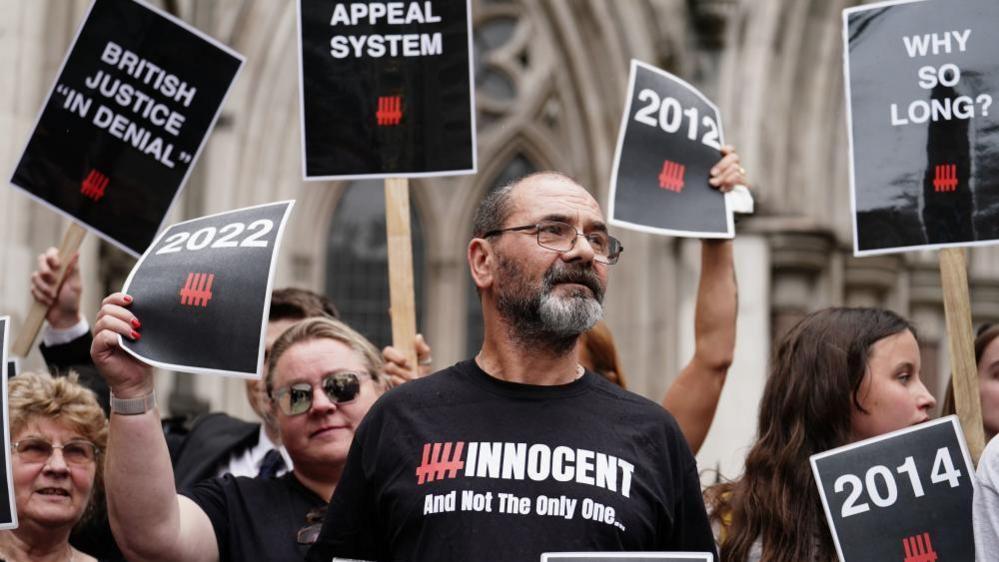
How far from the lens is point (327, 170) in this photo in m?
4.30

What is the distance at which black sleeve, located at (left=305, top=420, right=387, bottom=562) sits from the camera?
2924 millimetres

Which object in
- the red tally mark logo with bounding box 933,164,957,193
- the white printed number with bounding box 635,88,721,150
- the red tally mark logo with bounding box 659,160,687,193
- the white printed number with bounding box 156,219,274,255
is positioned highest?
the white printed number with bounding box 635,88,721,150

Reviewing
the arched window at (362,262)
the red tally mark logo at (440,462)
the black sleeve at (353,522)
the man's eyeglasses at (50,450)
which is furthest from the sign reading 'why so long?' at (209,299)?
the arched window at (362,262)

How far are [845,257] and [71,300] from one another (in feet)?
25.4

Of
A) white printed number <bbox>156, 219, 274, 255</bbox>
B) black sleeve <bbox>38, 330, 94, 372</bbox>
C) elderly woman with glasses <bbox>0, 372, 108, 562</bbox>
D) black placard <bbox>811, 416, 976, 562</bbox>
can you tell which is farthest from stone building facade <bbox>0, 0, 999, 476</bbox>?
white printed number <bbox>156, 219, 274, 255</bbox>

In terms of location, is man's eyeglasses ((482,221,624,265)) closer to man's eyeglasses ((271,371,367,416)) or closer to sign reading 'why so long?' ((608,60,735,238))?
man's eyeglasses ((271,371,367,416))

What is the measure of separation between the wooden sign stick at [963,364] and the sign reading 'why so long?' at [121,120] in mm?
1927

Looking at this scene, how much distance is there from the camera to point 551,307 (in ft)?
9.43

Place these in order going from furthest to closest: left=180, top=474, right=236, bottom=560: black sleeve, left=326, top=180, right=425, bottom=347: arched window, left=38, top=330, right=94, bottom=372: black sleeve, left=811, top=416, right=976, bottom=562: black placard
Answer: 1. left=326, top=180, right=425, bottom=347: arched window
2. left=38, top=330, right=94, bottom=372: black sleeve
3. left=811, top=416, right=976, bottom=562: black placard
4. left=180, top=474, right=236, bottom=560: black sleeve

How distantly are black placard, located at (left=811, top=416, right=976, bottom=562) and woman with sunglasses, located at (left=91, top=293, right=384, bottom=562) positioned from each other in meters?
1.02

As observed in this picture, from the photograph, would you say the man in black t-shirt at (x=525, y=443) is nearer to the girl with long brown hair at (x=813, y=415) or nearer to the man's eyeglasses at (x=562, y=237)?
the man's eyeglasses at (x=562, y=237)

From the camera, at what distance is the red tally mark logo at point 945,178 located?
155 inches

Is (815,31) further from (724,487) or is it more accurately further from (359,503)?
(359,503)

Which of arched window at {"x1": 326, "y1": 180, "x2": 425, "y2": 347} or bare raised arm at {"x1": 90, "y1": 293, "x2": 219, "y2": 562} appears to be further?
arched window at {"x1": 326, "y1": 180, "x2": 425, "y2": 347}
